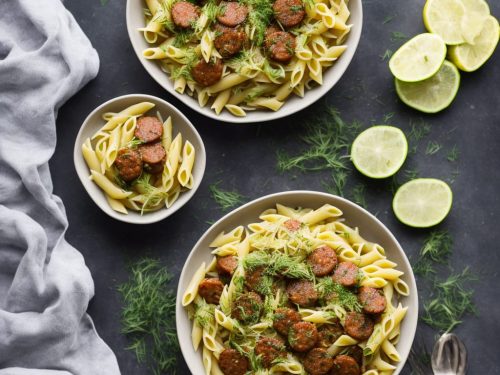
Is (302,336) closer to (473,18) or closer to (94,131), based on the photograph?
(94,131)

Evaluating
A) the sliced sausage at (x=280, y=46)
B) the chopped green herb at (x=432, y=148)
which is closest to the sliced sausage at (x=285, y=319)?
the chopped green herb at (x=432, y=148)

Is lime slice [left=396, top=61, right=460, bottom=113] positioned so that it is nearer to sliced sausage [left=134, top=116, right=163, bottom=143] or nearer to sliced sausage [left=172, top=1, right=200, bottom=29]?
sliced sausage [left=172, top=1, right=200, bottom=29]

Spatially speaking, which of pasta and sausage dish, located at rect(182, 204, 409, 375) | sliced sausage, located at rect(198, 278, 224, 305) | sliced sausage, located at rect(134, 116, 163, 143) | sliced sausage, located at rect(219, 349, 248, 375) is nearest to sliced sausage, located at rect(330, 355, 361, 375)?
pasta and sausage dish, located at rect(182, 204, 409, 375)

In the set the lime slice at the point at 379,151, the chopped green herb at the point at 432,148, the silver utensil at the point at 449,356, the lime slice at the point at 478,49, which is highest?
the lime slice at the point at 478,49

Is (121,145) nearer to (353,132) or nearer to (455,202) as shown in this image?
(353,132)

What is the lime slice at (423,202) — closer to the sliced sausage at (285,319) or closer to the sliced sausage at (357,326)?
the sliced sausage at (357,326)

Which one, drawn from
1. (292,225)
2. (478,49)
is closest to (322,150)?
(292,225)
